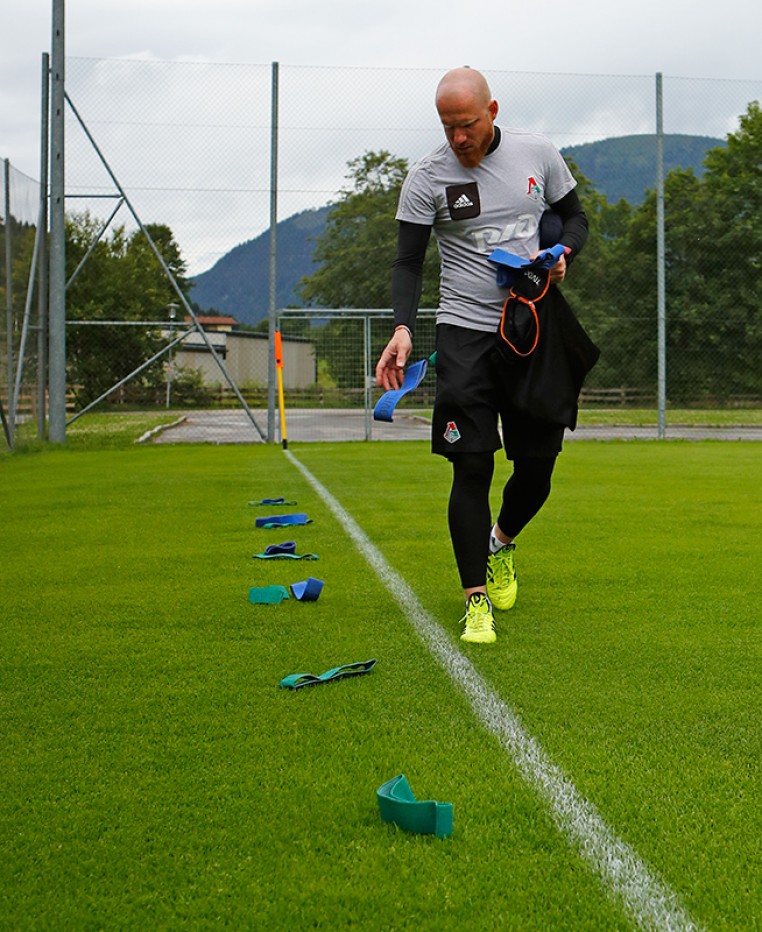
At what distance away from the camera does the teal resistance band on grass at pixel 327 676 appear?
359 centimetres

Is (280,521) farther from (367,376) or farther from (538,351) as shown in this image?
(367,376)

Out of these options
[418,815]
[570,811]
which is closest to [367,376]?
[570,811]

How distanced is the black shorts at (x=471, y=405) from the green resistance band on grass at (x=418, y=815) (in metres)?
2.00

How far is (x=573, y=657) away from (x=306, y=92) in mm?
17117

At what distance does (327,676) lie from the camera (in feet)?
11.9

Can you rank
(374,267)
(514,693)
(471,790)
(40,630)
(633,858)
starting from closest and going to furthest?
(633,858), (471,790), (514,693), (40,630), (374,267)

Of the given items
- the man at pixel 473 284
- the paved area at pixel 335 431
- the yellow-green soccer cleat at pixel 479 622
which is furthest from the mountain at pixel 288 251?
the yellow-green soccer cleat at pixel 479 622

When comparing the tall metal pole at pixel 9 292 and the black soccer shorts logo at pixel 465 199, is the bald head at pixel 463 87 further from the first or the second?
the tall metal pole at pixel 9 292

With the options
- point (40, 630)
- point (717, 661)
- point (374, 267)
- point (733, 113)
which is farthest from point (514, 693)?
point (374, 267)

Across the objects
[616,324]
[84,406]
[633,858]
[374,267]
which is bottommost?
[633,858]

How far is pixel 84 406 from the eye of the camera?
19.2 metres

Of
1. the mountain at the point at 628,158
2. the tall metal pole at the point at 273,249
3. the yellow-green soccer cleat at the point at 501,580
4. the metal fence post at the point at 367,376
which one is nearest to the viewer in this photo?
the yellow-green soccer cleat at the point at 501,580

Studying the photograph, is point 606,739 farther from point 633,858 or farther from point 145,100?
point 145,100

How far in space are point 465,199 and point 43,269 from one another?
46.3ft
